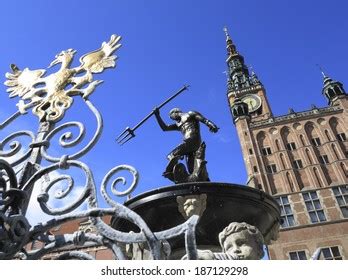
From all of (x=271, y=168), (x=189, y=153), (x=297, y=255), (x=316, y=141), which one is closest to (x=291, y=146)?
(x=316, y=141)

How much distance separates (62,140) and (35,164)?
0.25 m

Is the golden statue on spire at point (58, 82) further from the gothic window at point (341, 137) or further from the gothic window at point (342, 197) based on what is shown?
the gothic window at point (341, 137)

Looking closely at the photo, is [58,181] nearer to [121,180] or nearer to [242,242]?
[121,180]

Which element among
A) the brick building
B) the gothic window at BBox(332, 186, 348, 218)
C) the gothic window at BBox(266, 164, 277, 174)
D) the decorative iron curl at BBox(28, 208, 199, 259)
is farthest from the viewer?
the gothic window at BBox(266, 164, 277, 174)

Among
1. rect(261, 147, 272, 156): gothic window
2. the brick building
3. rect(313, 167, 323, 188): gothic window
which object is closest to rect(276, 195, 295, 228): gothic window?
the brick building

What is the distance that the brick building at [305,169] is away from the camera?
18500mm

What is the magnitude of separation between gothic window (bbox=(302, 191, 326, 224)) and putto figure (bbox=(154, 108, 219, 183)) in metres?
18.5

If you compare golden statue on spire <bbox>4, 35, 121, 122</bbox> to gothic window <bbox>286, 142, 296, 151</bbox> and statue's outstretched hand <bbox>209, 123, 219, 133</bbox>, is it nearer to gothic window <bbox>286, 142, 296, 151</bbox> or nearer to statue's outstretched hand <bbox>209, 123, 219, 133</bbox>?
statue's outstretched hand <bbox>209, 123, 219, 133</bbox>

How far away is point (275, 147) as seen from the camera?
2402 centimetres

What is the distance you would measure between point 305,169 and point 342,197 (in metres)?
3.03

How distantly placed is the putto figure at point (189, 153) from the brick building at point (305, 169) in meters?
16.7

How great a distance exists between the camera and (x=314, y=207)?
66.0 ft

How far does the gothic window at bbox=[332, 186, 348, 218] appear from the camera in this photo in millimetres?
19680

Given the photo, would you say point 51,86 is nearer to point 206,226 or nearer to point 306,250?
point 206,226
